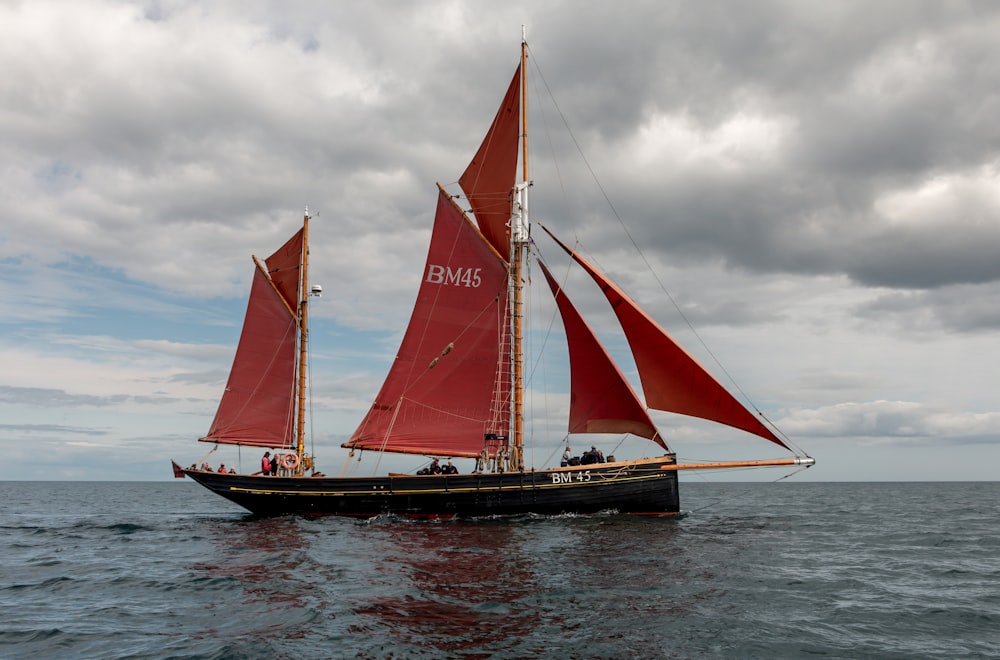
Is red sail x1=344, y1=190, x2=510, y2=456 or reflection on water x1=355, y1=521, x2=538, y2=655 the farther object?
red sail x1=344, y1=190, x2=510, y2=456

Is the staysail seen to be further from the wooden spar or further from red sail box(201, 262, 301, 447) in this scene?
the wooden spar

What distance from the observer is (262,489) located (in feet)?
119

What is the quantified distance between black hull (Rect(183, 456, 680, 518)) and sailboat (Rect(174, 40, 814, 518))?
62 millimetres

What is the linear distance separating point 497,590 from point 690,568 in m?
6.23

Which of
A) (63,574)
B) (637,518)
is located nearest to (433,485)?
(637,518)

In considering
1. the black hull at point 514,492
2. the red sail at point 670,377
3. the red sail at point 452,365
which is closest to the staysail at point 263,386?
the red sail at point 452,365

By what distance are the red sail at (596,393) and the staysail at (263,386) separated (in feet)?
54.9

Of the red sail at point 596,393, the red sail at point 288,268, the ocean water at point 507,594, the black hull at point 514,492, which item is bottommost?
the ocean water at point 507,594

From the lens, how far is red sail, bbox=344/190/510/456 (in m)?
35.3

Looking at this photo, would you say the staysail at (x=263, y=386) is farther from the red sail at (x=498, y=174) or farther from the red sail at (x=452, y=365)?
the red sail at (x=498, y=174)

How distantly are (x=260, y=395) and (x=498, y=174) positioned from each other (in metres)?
18.0

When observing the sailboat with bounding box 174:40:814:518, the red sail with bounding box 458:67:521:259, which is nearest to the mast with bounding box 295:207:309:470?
the sailboat with bounding box 174:40:814:518

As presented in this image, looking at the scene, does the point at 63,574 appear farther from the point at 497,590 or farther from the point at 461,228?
the point at 461,228

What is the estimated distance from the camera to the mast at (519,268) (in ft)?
114
